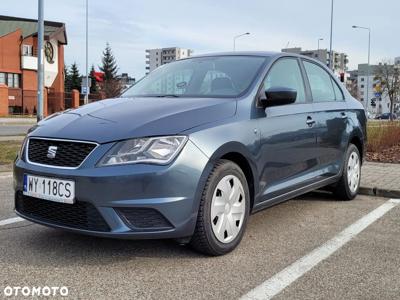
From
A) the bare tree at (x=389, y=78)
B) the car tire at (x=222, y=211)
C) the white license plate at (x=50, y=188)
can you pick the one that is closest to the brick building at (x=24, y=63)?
the bare tree at (x=389, y=78)

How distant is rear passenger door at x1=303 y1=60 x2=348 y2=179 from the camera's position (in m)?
5.48

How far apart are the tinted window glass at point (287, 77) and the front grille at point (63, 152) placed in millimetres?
1855

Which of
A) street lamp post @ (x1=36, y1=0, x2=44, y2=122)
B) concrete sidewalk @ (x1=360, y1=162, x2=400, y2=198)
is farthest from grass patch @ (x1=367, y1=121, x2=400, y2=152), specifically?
street lamp post @ (x1=36, y1=0, x2=44, y2=122)

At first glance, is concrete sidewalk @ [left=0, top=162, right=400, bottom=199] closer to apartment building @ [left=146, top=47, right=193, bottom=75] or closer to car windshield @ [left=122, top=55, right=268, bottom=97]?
car windshield @ [left=122, top=55, right=268, bottom=97]

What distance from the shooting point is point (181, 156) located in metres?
3.62

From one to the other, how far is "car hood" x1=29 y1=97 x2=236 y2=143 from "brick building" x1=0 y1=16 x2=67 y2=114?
1758 inches

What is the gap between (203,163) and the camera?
12.3 feet

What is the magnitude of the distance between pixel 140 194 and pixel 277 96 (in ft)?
5.31

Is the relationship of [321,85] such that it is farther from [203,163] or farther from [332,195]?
[203,163]

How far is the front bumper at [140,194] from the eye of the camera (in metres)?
3.51

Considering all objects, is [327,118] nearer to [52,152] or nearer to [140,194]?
[140,194]

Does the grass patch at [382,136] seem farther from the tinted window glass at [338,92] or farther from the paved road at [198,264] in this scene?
the paved road at [198,264]

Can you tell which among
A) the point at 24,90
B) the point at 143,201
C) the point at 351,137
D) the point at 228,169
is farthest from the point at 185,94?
the point at 24,90

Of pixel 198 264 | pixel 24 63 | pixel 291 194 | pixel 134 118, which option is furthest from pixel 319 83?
pixel 24 63
